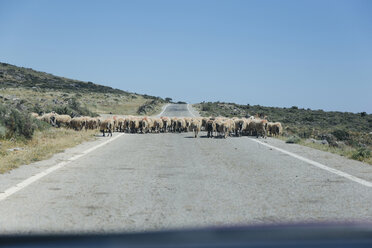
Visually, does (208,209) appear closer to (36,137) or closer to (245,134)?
(36,137)

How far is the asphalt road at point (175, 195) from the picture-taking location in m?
5.32

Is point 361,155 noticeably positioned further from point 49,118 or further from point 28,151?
point 49,118

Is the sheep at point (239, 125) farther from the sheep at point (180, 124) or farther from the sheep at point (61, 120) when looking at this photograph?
the sheep at point (61, 120)

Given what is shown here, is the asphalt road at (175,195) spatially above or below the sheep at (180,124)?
below

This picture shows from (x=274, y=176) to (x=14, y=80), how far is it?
89.1m

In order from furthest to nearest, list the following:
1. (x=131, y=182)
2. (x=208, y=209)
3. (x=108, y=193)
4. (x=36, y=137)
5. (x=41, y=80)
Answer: (x=41, y=80), (x=36, y=137), (x=131, y=182), (x=108, y=193), (x=208, y=209)

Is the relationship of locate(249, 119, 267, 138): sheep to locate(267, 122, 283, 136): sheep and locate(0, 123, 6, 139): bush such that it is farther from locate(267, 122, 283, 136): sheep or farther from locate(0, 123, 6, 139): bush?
locate(0, 123, 6, 139): bush

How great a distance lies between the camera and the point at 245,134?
25812 mm

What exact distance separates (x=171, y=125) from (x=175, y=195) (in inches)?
867

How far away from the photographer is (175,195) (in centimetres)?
694

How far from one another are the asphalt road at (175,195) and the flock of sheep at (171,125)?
38.2ft

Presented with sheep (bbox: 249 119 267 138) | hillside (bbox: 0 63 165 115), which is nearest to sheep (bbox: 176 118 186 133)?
sheep (bbox: 249 119 267 138)

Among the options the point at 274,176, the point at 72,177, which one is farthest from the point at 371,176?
the point at 72,177

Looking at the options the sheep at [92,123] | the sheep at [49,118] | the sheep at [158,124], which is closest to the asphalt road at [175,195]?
the sheep at [92,123]
